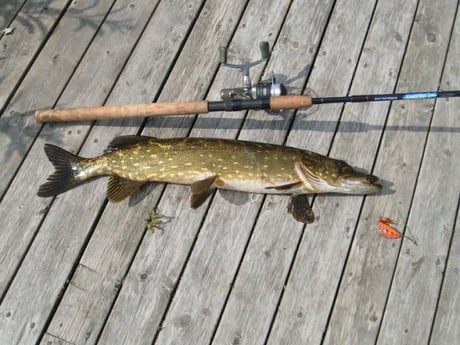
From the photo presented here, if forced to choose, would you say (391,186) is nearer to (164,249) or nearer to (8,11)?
(164,249)

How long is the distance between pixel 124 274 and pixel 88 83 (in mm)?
1570

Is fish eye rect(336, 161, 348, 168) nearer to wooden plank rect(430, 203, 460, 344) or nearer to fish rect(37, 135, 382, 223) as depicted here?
fish rect(37, 135, 382, 223)

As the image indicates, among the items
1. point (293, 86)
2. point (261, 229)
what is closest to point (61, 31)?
point (293, 86)

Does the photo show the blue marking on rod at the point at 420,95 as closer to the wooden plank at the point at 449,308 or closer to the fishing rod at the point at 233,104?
the fishing rod at the point at 233,104

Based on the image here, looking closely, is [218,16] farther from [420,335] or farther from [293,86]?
[420,335]

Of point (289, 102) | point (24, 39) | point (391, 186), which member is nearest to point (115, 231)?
point (289, 102)

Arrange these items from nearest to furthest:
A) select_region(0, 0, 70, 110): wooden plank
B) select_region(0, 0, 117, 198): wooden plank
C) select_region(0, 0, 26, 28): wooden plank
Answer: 1. select_region(0, 0, 117, 198): wooden plank
2. select_region(0, 0, 70, 110): wooden plank
3. select_region(0, 0, 26, 28): wooden plank

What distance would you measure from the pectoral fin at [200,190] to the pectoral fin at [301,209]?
579mm

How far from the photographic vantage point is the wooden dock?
300cm

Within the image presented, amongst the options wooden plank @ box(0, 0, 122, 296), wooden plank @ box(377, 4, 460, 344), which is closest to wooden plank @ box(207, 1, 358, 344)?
wooden plank @ box(377, 4, 460, 344)

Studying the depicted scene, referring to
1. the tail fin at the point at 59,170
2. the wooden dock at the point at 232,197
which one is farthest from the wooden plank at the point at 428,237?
the tail fin at the point at 59,170

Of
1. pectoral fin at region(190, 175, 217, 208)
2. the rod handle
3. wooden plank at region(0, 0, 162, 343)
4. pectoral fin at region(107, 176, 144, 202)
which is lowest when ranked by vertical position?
wooden plank at region(0, 0, 162, 343)

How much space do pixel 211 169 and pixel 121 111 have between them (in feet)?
2.53

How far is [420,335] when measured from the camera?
2947mm
